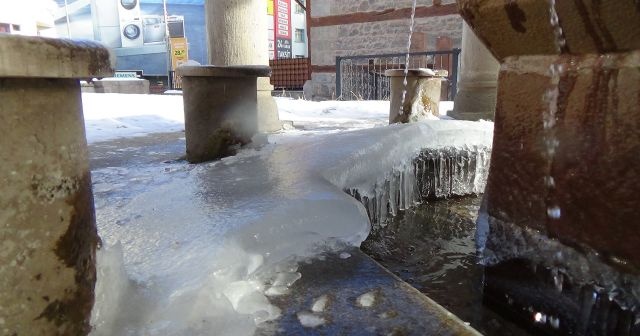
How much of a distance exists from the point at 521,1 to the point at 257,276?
3.70 feet

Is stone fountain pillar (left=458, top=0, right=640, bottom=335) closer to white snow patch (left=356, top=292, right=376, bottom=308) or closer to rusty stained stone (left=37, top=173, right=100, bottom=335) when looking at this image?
white snow patch (left=356, top=292, right=376, bottom=308)

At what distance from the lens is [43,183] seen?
88cm

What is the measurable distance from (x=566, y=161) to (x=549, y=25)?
413 mm

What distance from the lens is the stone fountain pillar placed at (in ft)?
4.05

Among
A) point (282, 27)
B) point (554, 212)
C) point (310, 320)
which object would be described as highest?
point (282, 27)

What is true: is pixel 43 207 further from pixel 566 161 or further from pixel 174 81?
pixel 174 81

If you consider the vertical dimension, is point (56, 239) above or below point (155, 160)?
above

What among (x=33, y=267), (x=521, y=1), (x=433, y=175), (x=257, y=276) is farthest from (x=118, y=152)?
(x=521, y=1)

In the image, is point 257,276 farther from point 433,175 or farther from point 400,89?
point 400,89

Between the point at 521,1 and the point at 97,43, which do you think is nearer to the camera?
the point at 97,43

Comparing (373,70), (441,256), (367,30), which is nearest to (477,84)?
(441,256)

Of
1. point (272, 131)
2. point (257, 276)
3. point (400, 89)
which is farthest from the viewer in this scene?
point (400, 89)

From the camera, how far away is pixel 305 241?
1.58m

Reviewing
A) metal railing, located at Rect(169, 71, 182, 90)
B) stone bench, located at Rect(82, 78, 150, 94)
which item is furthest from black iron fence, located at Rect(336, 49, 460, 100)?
metal railing, located at Rect(169, 71, 182, 90)
